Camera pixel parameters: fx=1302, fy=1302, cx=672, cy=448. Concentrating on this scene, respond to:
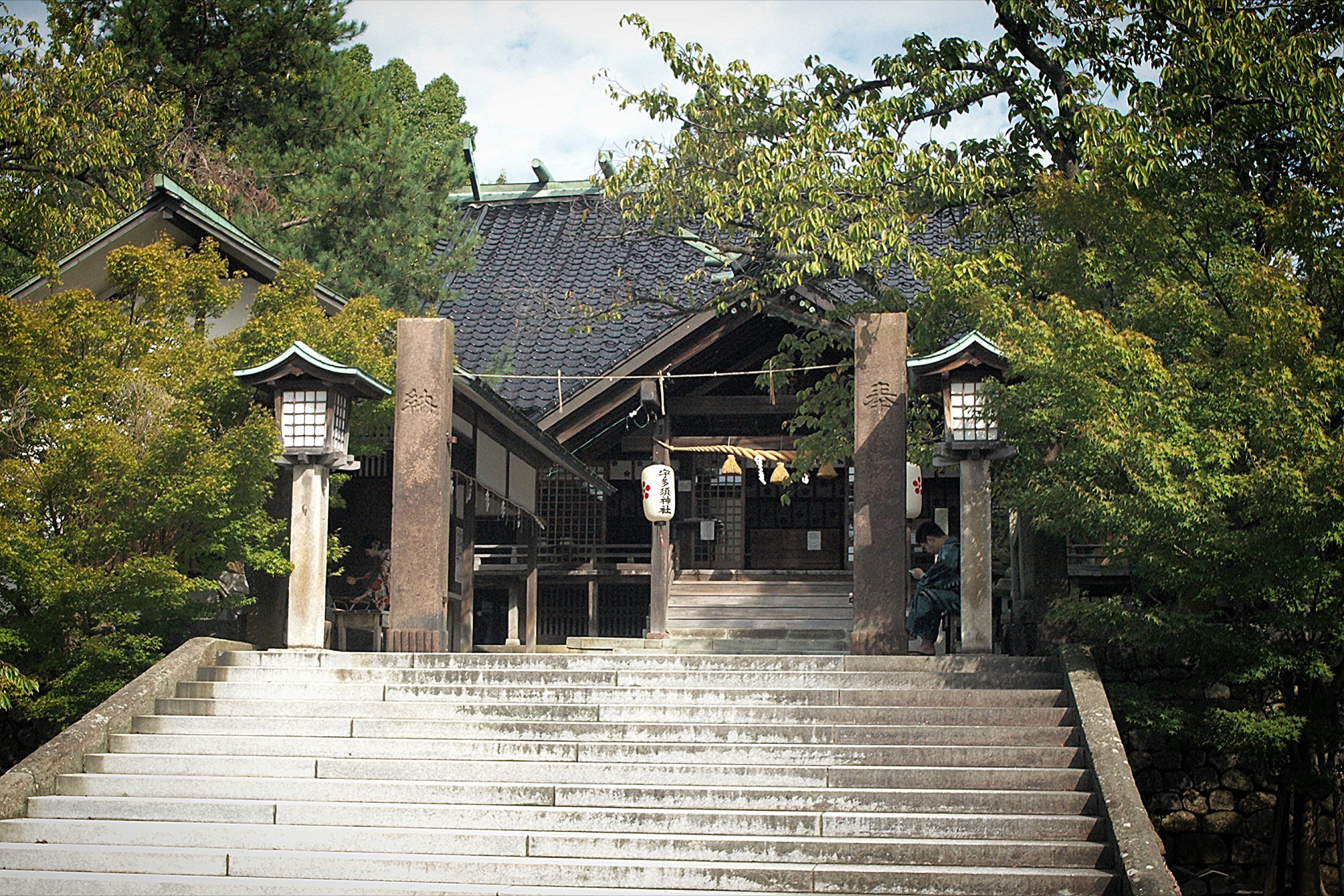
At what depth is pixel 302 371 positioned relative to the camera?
11.8 m

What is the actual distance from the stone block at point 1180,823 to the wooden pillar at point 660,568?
8489 mm

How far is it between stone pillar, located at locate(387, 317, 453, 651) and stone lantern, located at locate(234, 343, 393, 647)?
56 cm

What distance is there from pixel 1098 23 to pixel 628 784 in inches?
343

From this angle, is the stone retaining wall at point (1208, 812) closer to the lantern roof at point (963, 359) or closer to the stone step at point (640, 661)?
the stone step at point (640, 661)

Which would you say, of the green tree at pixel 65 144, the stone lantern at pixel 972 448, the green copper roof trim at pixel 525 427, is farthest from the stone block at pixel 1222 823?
the green tree at pixel 65 144

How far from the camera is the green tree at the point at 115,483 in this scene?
1096 cm

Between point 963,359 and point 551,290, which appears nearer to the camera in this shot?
point 963,359

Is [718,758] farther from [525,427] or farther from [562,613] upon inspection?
[562,613]

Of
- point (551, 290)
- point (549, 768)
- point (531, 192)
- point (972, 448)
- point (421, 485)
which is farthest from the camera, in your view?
point (531, 192)

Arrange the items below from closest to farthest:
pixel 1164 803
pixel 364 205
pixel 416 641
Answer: pixel 1164 803, pixel 416 641, pixel 364 205

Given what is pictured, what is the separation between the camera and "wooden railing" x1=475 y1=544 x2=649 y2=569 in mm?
20250

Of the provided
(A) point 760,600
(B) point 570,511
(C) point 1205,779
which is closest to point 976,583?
(C) point 1205,779

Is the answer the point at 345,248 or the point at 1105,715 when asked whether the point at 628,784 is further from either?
the point at 345,248

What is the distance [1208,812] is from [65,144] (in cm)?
1405
